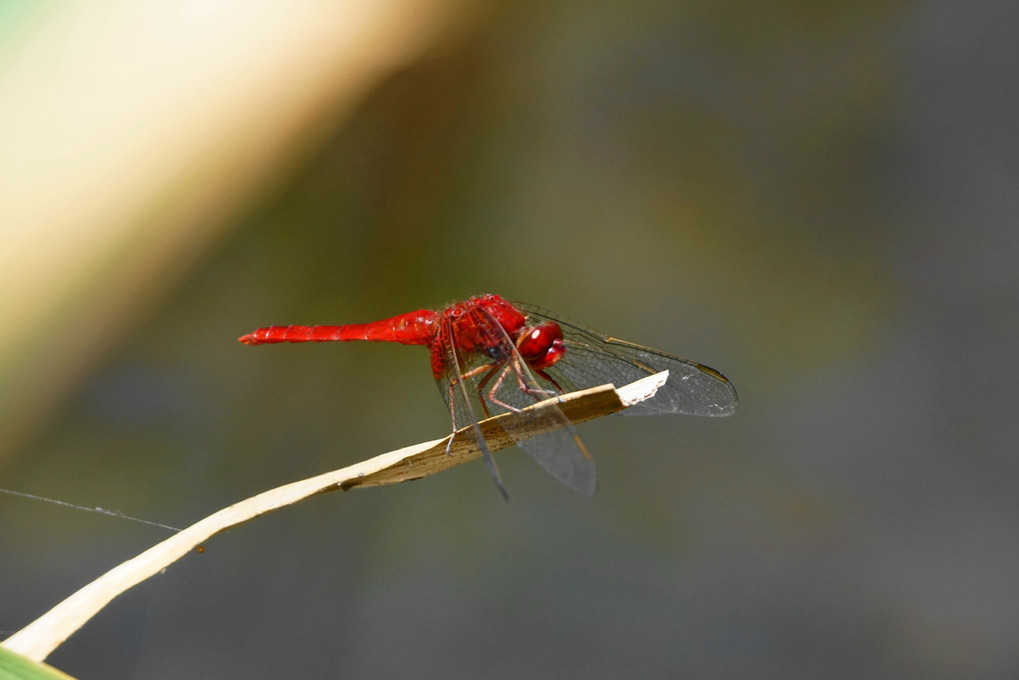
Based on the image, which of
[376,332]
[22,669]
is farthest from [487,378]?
[22,669]

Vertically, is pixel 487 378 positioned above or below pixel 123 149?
below

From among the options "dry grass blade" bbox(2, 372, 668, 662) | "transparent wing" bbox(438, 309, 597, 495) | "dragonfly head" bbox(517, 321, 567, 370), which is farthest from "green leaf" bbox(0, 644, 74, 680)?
"dragonfly head" bbox(517, 321, 567, 370)

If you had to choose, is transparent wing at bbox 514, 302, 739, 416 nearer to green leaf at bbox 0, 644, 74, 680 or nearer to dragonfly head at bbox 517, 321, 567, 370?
dragonfly head at bbox 517, 321, 567, 370

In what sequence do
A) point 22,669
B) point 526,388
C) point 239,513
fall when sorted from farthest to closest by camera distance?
point 526,388 < point 239,513 < point 22,669

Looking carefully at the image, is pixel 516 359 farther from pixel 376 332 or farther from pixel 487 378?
pixel 376 332

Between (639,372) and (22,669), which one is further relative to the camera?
(639,372)

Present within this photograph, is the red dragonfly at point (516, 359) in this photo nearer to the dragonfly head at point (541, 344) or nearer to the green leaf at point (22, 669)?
the dragonfly head at point (541, 344)

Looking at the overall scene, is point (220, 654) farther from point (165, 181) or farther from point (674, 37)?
point (674, 37)
